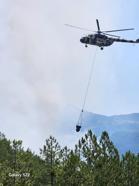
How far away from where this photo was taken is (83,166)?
93.3 meters

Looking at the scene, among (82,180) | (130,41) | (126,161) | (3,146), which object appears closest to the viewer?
(82,180)

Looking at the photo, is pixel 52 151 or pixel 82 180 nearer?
pixel 82 180

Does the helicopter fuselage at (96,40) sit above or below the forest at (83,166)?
above

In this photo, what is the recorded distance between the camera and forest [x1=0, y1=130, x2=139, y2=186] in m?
91.9

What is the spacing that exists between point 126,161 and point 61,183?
19.5 meters

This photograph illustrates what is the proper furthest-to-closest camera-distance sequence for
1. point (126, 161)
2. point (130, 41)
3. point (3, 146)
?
point (3, 146) → point (126, 161) → point (130, 41)

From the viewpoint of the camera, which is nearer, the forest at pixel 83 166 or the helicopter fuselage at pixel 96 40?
the forest at pixel 83 166

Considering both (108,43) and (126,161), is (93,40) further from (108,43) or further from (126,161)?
(126,161)

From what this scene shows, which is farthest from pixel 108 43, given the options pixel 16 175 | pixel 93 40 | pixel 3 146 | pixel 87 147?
pixel 3 146

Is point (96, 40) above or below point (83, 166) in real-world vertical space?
above

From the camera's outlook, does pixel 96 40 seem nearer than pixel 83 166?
No

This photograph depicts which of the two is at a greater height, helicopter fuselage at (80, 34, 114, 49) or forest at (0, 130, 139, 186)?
helicopter fuselage at (80, 34, 114, 49)

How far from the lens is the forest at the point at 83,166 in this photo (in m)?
91.9

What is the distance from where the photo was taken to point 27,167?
111 meters
